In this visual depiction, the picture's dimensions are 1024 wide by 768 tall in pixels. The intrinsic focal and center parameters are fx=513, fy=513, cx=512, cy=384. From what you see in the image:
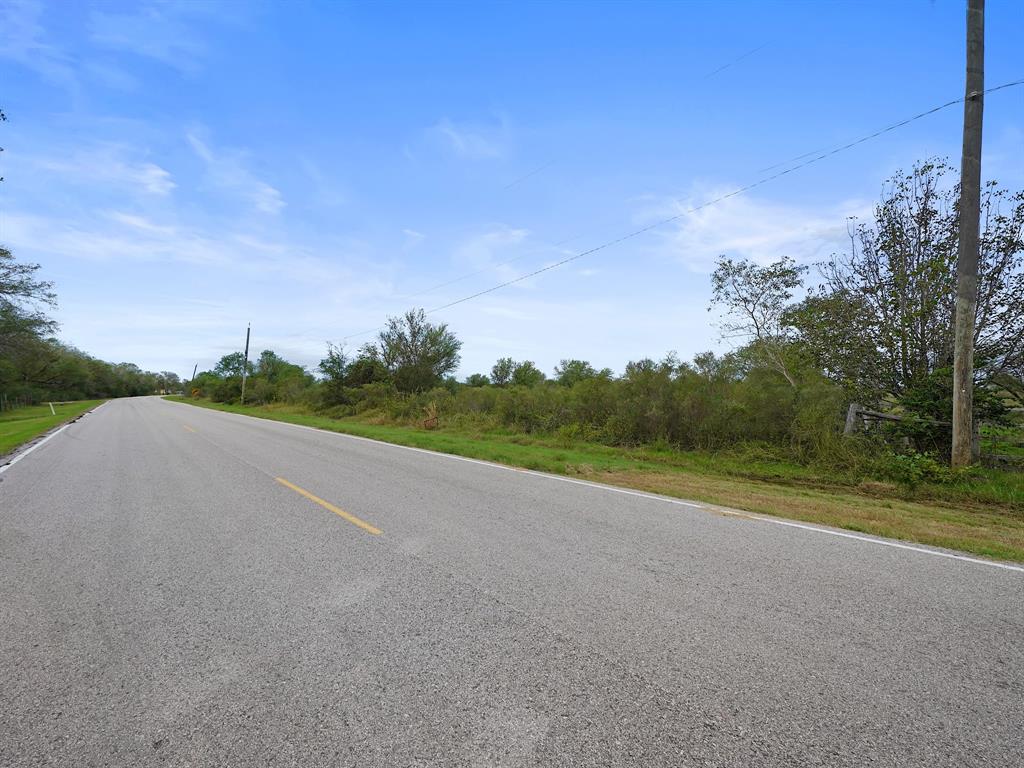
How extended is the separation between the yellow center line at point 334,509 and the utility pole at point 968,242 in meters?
10.6

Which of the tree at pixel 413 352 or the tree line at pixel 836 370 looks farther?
the tree at pixel 413 352

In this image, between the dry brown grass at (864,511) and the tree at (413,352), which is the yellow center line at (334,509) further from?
the tree at (413,352)

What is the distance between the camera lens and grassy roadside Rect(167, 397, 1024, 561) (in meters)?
6.21

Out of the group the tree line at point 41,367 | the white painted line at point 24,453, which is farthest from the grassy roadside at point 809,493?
the tree line at point 41,367

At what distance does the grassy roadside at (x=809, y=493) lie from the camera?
621cm

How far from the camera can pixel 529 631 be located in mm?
3164

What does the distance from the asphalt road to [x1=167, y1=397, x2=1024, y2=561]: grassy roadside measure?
4.06ft

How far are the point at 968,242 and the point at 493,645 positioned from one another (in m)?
11.8

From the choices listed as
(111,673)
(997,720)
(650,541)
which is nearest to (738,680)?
(997,720)

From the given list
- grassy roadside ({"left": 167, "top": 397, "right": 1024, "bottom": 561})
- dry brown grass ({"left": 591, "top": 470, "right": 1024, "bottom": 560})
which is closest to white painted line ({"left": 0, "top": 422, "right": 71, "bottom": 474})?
grassy roadside ({"left": 167, "top": 397, "right": 1024, "bottom": 561})

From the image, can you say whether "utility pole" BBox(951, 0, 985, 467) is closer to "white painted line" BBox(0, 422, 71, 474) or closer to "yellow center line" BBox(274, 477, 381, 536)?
"yellow center line" BBox(274, 477, 381, 536)

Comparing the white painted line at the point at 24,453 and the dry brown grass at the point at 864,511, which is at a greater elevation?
the dry brown grass at the point at 864,511

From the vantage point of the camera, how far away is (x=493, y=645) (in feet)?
9.76

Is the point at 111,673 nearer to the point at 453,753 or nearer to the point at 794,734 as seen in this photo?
the point at 453,753
